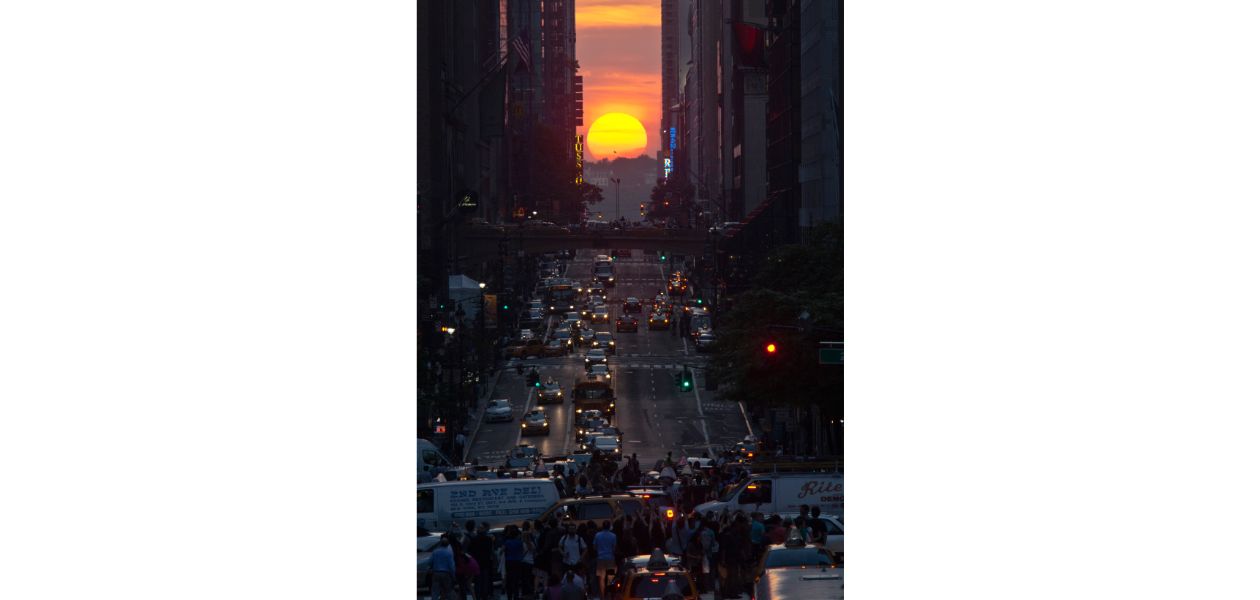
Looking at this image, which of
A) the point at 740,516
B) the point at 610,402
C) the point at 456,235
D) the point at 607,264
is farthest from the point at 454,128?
the point at 740,516

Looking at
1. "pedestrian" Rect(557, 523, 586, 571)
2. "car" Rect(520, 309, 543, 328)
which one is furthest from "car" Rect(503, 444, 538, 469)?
"car" Rect(520, 309, 543, 328)

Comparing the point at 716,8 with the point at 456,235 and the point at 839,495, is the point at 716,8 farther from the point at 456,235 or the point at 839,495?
the point at 839,495

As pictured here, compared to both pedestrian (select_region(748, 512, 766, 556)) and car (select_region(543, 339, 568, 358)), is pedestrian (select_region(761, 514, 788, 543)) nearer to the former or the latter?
pedestrian (select_region(748, 512, 766, 556))

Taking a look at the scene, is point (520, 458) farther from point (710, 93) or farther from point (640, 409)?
point (710, 93)

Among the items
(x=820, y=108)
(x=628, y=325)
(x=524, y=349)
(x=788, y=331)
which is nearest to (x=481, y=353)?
(x=524, y=349)

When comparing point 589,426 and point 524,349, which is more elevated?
point 524,349

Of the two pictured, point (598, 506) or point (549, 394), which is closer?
point (598, 506)
